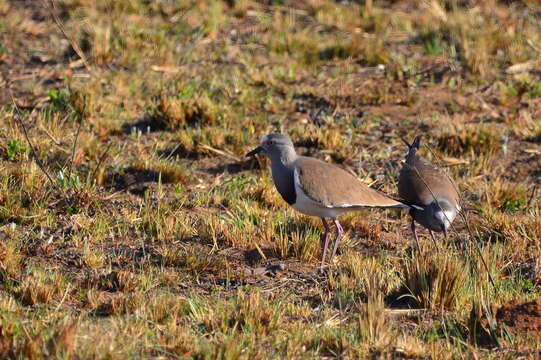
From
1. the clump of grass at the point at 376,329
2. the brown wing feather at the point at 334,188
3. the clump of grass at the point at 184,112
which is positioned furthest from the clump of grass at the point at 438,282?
the clump of grass at the point at 184,112

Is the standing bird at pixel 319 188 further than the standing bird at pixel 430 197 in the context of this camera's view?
No

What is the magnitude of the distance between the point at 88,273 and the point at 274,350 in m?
1.68

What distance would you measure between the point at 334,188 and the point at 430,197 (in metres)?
0.82

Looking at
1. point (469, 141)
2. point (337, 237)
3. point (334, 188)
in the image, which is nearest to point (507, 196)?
point (469, 141)

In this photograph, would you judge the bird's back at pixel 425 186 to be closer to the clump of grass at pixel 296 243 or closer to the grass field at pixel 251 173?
the grass field at pixel 251 173

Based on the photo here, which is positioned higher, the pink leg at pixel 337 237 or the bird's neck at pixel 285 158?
the bird's neck at pixel 285 158

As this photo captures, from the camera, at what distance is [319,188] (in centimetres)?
659

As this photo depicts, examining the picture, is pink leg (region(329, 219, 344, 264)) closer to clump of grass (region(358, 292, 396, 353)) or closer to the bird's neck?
the bird's neck

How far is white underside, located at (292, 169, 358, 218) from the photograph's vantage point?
6609 millimetres

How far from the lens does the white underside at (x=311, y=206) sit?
6.61 metres

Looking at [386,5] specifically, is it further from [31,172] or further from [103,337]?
[103,337]

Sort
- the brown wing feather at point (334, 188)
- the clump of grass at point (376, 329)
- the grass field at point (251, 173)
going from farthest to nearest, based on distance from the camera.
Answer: the brown wing feather at point (334, 188)
the grass field at point (251, 173)
the clump of grass at point (376, 329)

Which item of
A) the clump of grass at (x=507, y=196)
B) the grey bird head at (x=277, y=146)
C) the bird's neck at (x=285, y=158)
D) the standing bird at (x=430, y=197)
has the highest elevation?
the grey bird head at (x=277, y=146)

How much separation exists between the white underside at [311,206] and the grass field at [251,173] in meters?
0.30
